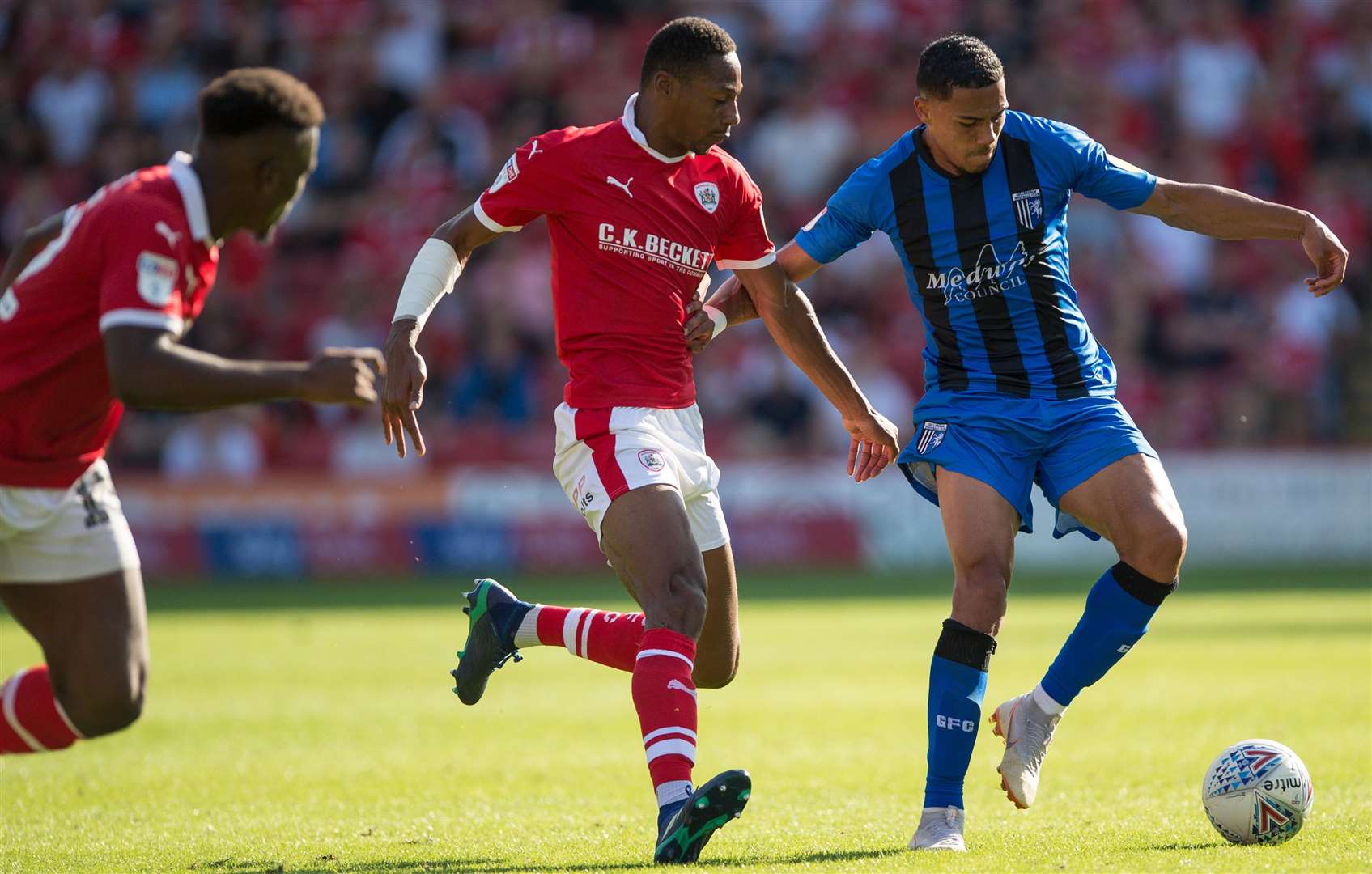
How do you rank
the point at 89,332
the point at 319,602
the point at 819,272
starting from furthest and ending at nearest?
the point at 819,272
the point at 319,602
the point at 89,332

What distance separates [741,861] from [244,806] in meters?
2.53

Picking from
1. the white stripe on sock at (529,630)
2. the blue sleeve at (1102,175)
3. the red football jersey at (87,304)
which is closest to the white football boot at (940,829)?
the white stripe on sock at (529,630)

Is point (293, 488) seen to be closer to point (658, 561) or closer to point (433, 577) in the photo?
point (433, 577)

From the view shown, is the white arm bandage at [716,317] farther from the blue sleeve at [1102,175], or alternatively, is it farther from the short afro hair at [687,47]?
the blue sleeve at [1102,175]

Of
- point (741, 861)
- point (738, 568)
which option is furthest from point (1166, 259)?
point (741, 861)

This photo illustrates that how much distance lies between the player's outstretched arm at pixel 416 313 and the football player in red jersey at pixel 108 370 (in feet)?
2.36

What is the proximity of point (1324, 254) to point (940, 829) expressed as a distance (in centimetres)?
254

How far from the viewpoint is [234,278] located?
20.7 meters

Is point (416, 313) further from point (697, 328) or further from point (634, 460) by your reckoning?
point (697, 328)

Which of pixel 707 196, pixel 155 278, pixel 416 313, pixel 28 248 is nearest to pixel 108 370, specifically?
pixel 155 278

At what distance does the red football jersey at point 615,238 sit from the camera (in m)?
6.08

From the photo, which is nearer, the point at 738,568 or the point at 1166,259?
the point at 738,568

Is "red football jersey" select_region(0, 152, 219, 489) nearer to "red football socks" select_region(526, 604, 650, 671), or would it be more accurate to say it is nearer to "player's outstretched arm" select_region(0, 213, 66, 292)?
"player's outstretched arm" select_region(0, 213, 66, 292)

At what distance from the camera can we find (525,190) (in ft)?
19.9
